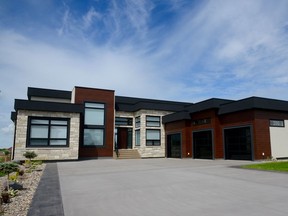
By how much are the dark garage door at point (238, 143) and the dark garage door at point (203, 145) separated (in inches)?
56.5

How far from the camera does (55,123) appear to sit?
805 inches

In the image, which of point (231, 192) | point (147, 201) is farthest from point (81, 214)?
point (231, 192)

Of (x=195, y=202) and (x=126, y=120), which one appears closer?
(x=195, y=202)

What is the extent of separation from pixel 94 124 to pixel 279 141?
16.7 metres

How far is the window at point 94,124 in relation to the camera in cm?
2397

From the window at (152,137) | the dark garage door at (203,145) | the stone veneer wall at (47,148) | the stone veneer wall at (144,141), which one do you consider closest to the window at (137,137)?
the stone veneer wall at (144,141)

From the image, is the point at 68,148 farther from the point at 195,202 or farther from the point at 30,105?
the point at 195,202

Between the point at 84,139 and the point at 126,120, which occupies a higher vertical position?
the point at 126,120

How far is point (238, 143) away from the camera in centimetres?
1892

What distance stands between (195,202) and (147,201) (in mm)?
1191

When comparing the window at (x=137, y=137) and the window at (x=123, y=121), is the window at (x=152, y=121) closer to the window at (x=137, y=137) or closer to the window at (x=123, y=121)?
the window at (x=137, y=137)

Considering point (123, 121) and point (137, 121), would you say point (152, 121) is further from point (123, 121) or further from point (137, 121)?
point (123, 121)

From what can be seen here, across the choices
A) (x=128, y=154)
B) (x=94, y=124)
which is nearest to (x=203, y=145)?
(x=128, y=154)

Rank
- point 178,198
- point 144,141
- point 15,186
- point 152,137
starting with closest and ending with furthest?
point 178,198, point 15,186, point 144,141, point 152,137
